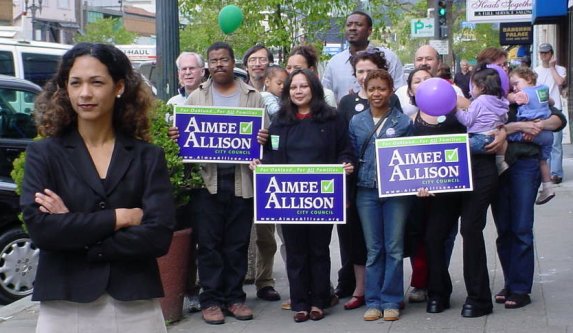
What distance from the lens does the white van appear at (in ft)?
51.0

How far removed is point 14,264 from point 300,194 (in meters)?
2.95

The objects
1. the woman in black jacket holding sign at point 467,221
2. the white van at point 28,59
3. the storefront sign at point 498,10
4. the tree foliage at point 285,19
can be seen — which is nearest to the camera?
the woman in black jacket holding sign at point 467,221

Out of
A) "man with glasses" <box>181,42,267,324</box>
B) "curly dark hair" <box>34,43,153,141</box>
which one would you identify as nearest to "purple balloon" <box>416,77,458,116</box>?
"man with glasses" <box>181,42,267,324</box>

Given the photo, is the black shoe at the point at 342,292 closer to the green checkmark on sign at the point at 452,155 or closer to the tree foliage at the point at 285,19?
the green checkmark on sign at the point at 452,155

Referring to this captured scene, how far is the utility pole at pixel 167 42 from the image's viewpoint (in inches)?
340

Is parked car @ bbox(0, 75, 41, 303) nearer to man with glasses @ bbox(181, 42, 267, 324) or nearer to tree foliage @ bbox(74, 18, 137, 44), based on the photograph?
man with glasses @ bbox(181, 42, 267, 324)

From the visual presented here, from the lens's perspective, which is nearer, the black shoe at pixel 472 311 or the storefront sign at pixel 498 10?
the black shoe at pixel 472 311

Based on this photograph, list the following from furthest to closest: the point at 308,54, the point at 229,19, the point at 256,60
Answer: the point at 229,19 < the point at 256,60 < the point at 308,54

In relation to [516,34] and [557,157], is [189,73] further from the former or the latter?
[516,34]

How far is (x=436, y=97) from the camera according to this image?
6.80 m

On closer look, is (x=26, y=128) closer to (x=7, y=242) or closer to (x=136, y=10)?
(x=7, y=242)

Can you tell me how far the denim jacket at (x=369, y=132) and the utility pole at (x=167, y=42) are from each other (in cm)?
203

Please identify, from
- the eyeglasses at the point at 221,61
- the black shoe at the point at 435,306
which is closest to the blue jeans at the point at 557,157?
the black shoe at the point at 435,306

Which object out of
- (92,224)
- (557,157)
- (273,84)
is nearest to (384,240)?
(273,84)
